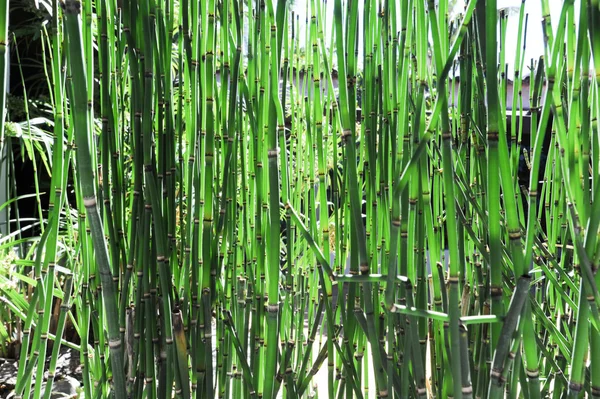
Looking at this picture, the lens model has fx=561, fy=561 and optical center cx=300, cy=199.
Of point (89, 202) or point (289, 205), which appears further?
point (289, 205)

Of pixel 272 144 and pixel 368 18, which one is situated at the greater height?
pixel 368 18

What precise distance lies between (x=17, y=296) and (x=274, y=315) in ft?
4.32

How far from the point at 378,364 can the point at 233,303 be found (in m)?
0.33

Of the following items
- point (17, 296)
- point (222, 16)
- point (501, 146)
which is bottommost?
point (17, 296)

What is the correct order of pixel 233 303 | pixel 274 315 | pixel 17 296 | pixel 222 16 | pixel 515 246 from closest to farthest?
pixel 515 246, pixel 274 315, pixel 222 16, pixel 233 303, pixel 17 296

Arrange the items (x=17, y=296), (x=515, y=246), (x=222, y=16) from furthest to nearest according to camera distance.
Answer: (x=17, y=296) < (x=222, y=16) < (x=515, y=246)

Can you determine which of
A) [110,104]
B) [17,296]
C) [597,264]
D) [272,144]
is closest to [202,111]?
[110,104]

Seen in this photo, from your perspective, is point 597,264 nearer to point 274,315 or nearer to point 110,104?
point 274,315

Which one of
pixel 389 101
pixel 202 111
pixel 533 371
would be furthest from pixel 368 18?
pixel 533 371

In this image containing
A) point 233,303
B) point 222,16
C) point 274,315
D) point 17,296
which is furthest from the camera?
point 17,296

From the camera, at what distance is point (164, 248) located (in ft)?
2.42

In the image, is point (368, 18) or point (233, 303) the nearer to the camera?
point (368, 18)

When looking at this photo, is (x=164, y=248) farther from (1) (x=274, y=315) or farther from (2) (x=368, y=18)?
(2) (x=368, y=18)

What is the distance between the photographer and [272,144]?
58 centimetres
